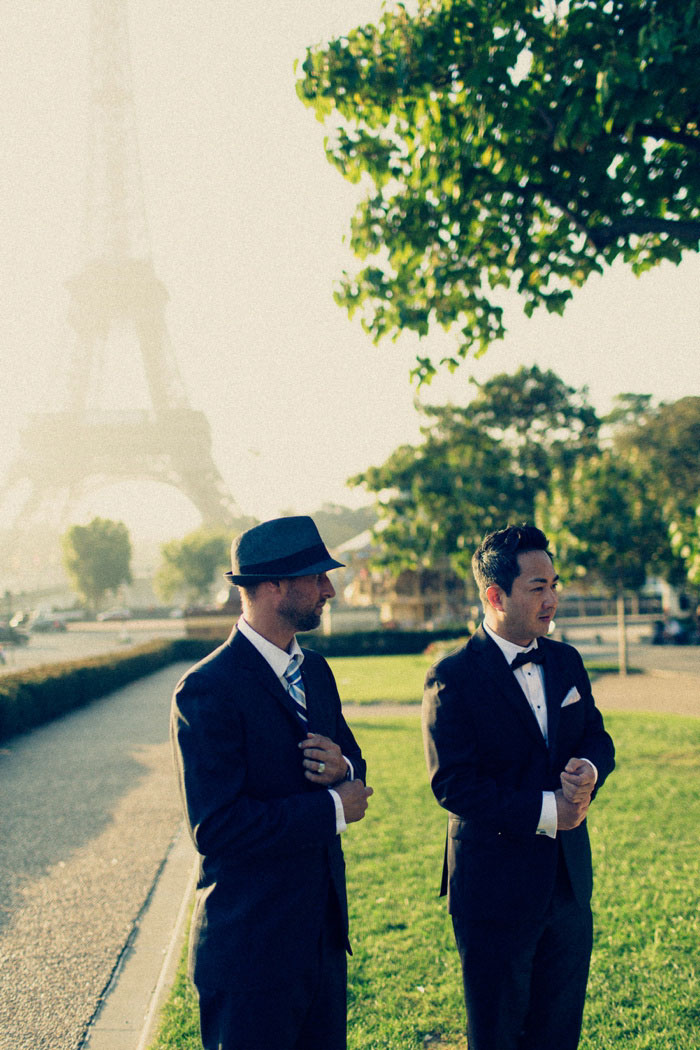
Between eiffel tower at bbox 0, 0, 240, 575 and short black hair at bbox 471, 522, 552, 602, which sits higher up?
eiffel tower at bbox 0, 0, 240, 575

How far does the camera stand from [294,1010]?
2.12 metres

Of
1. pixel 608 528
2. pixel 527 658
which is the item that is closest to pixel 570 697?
pixel 527 658

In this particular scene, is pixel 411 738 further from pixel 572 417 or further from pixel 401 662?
pixel 572 417

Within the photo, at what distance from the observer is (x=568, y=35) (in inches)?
184

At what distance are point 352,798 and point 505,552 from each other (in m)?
0.92

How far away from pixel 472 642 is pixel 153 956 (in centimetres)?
297

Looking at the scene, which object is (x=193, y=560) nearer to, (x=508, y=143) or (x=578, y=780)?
(x=508, y=143)

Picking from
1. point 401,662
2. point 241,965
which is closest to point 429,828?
point 241,965

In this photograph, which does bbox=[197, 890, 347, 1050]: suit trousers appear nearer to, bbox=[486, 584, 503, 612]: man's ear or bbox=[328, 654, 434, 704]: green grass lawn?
bbox=[486, 584, 503, 612]: man's ear

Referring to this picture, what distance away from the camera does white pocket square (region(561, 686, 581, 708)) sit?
8.48 feet

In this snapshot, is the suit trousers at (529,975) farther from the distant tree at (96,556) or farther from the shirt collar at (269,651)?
the distant tree at (96,556)

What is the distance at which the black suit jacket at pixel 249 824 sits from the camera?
6.79 ft

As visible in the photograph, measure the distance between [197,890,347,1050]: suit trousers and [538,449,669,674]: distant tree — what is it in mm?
15592

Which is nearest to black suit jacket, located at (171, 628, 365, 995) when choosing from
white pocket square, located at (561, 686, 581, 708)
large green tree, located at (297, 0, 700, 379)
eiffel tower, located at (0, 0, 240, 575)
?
white pocket square, located at (561, 686, 581, 708)
